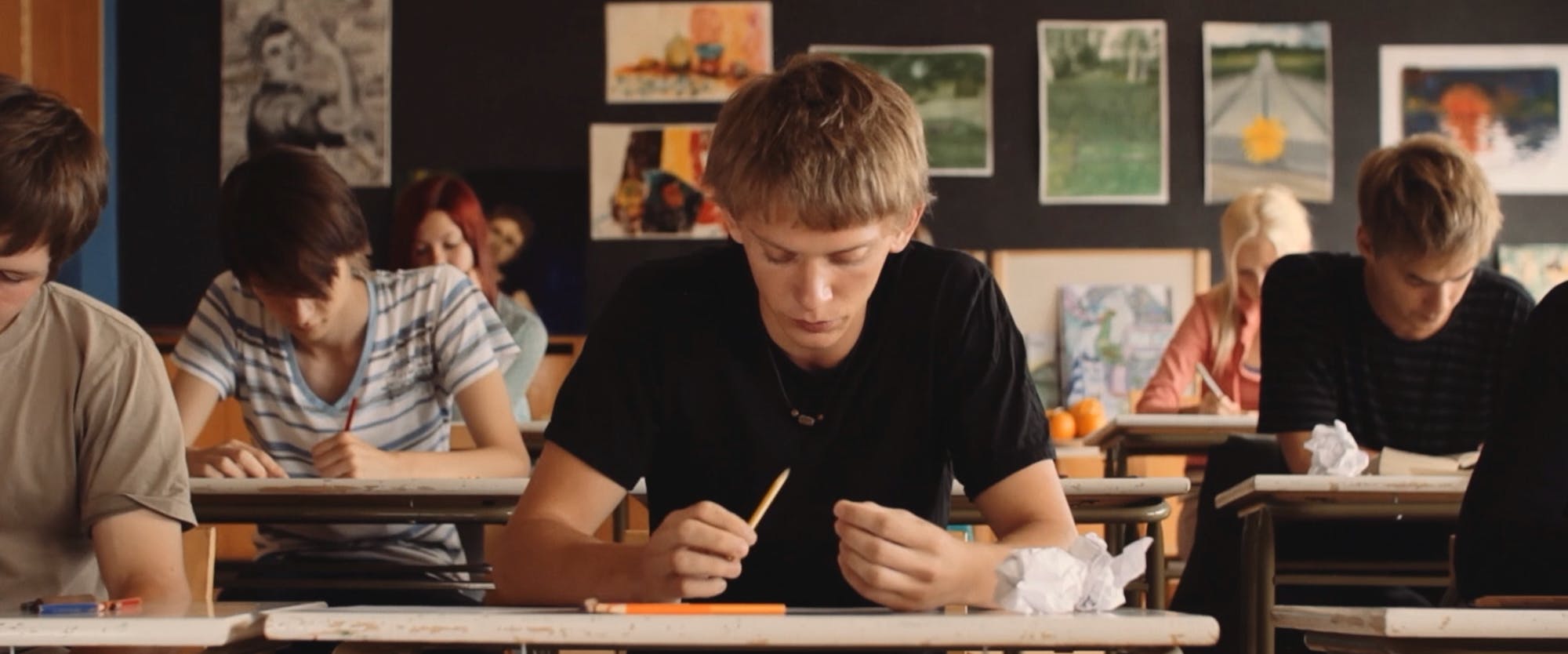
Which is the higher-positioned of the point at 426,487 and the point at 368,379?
the point at 368,379

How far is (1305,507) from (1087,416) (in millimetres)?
3217

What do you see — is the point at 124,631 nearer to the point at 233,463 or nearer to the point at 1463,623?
the point at 1463,623

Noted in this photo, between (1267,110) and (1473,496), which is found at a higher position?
(1267,110)

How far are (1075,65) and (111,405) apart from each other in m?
5.16

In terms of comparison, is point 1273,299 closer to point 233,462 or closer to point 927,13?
point 233,462

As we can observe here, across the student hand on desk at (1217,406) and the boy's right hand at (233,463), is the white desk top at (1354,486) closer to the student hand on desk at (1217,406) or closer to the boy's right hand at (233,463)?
the boy's right hand at (233,463)

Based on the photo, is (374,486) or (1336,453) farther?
(1336,453)

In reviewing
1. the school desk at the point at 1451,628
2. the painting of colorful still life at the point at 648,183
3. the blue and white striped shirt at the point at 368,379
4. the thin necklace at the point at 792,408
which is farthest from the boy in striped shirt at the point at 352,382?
the painting of colorful still life at the point at 648,183

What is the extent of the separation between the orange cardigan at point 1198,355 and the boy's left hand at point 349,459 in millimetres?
2720

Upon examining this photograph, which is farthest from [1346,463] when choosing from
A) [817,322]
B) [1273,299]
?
[817,322]

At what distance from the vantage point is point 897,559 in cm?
147

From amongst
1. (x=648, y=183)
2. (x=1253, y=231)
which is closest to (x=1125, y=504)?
(x=1253, y=231)

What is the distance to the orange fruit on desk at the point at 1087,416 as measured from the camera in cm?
589

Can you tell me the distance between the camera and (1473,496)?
203 cm
